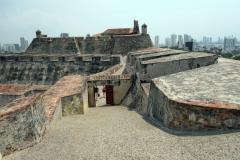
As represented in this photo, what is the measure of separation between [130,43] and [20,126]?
59.7 feet

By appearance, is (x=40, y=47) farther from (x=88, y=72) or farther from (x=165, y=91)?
(x=165, y=91)

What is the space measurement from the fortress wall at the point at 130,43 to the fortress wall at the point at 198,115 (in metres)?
16.9

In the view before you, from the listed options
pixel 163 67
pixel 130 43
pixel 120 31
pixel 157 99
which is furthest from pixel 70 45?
pixel 157 99

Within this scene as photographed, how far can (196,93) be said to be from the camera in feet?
13.3

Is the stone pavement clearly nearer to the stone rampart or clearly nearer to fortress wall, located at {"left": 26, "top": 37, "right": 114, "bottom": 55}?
the stone rampart

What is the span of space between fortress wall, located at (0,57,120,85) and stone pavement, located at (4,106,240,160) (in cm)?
1180

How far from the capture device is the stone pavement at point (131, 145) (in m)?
2.78

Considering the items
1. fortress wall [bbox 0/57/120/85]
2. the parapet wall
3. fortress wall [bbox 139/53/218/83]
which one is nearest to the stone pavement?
fortress wall [bbox 139/53/218/83]

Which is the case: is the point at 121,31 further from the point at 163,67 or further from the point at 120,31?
the point at 163,67

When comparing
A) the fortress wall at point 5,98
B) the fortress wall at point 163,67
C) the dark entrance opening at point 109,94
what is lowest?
the fortress wall at point 5,98

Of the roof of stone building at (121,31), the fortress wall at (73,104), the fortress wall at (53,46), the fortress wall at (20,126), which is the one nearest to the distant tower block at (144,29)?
the roof of stone building at (121,31)

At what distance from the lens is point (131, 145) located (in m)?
3.34

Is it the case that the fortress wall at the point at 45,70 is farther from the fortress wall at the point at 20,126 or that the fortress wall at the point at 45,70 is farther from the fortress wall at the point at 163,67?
the fortress wall at the point at 20,126

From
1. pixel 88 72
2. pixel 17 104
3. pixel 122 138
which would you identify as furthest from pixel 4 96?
pixel 122 138
